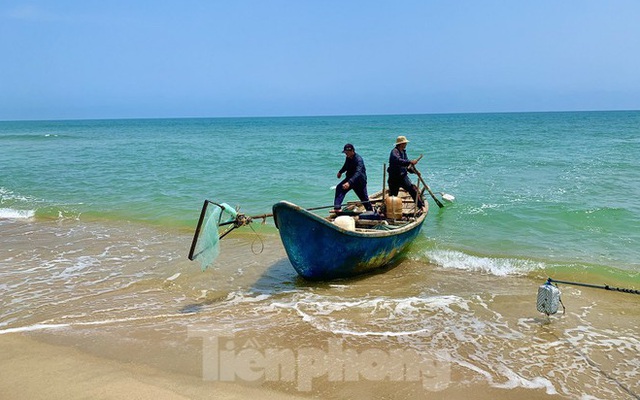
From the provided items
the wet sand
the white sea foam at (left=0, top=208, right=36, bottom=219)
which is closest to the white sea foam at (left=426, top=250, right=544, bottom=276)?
the wet sand

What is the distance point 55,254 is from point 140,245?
159 cm

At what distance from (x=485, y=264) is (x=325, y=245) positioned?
332 cm

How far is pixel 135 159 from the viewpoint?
27922mm

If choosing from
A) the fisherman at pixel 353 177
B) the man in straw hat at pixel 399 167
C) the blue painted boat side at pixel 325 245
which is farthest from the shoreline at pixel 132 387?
the man in straw hat at pixel 399 167

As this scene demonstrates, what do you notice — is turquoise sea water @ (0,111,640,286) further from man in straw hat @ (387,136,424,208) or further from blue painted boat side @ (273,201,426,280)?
blue painted boat side @ (273,201,426,280)

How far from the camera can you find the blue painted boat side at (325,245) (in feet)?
22.4

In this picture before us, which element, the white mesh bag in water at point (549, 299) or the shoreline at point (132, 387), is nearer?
the shoreline at point (132, 387)

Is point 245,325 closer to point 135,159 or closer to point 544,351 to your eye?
point 544,351

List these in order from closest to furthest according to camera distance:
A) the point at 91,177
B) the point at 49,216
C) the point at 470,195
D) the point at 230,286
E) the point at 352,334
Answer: the point at 352,334
the point at 230,286
the point at 49,216
the point at 470,195
the point at 91,177

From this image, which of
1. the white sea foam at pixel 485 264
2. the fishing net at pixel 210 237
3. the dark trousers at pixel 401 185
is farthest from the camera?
the dark trousers at pixel 401 185

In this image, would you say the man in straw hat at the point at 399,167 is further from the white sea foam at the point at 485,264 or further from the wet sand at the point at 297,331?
the wet sand at the point at 297,331

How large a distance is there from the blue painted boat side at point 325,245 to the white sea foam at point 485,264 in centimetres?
147

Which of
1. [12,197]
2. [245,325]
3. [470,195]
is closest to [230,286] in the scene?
[245,325]

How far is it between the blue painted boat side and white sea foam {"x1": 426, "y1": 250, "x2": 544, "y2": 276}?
1475 mm
